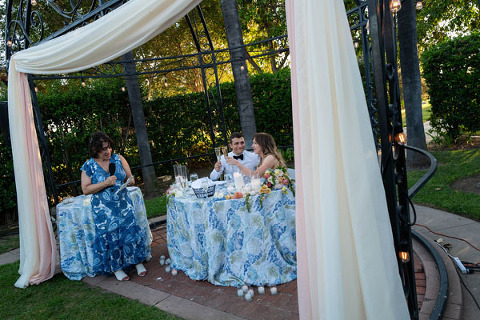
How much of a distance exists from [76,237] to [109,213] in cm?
62

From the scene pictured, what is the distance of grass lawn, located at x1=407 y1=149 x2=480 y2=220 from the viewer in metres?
4.74

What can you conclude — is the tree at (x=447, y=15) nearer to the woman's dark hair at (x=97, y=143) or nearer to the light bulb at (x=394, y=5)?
the light bulb at (x=394, y=5)

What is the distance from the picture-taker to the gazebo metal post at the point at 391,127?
1.95m

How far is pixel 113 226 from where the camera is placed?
3941 millimetres

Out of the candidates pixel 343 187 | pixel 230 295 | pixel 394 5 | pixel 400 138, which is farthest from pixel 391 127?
pixel 230 295

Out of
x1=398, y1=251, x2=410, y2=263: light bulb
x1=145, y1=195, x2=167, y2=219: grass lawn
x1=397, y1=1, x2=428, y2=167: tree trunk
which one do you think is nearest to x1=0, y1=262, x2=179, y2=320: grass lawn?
x1=398, y1=251, x2=410, y2=263: light bulb

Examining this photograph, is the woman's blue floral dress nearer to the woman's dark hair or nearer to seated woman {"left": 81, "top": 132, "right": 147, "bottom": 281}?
seated woman {"left": 81, "top": 132, "right": 147, "bottom": 281}

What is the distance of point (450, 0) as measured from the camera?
857cm

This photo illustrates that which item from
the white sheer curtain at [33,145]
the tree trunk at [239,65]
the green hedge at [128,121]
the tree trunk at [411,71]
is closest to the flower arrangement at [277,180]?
the white sheer curtain at [33,145]

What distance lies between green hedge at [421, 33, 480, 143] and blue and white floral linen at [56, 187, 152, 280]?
856cm

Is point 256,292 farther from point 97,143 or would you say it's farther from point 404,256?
point 97,143

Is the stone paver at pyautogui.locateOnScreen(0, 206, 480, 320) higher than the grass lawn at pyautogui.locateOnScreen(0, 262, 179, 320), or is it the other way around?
the grass lawn at pyautogui.locateOnScreen(0, 262, 179, 320)

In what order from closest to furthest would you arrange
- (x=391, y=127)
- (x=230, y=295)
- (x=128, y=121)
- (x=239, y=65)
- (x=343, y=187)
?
1. (x=343, y=187)
2. (x=391, y=127)
3. (x=230, y=295)
4. (x=239, y=65)
5. (x=128, y=121)

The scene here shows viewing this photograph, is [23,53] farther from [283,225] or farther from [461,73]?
[461,73]
